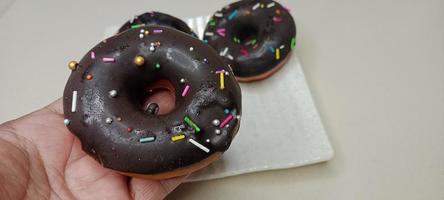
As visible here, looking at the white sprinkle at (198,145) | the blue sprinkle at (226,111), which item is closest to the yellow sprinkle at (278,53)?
the blue sprinkle at (226,111)

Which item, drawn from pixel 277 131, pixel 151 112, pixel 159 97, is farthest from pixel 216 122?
pixel 277 131

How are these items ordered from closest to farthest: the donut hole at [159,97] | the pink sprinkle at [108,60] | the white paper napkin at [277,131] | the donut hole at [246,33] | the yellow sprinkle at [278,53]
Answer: the pink sprinkle at [108,60], the donut hole at [159,97], the white paper napkin at [277,131], the yellow sprinkle at [278,53], the donut hole at [246,33]

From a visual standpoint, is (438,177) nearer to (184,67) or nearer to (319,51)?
(319,51)

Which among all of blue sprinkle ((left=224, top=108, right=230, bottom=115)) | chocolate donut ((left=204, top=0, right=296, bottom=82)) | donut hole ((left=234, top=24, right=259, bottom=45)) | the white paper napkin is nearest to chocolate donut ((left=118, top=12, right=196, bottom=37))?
chocolate donut ((left=204, top=0, right=296, bottom=82))

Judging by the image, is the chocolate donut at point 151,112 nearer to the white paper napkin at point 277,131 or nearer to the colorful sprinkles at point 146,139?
the colorful sprinkles at point 146,139

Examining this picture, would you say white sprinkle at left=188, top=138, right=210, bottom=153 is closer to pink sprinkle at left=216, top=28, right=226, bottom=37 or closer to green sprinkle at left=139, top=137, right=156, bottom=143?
green sprinkle at left=139, top=137, right=156, bottom=143

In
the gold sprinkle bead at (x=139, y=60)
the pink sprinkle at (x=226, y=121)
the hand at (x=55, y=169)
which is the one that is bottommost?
the hand at (x=55, y=169)
